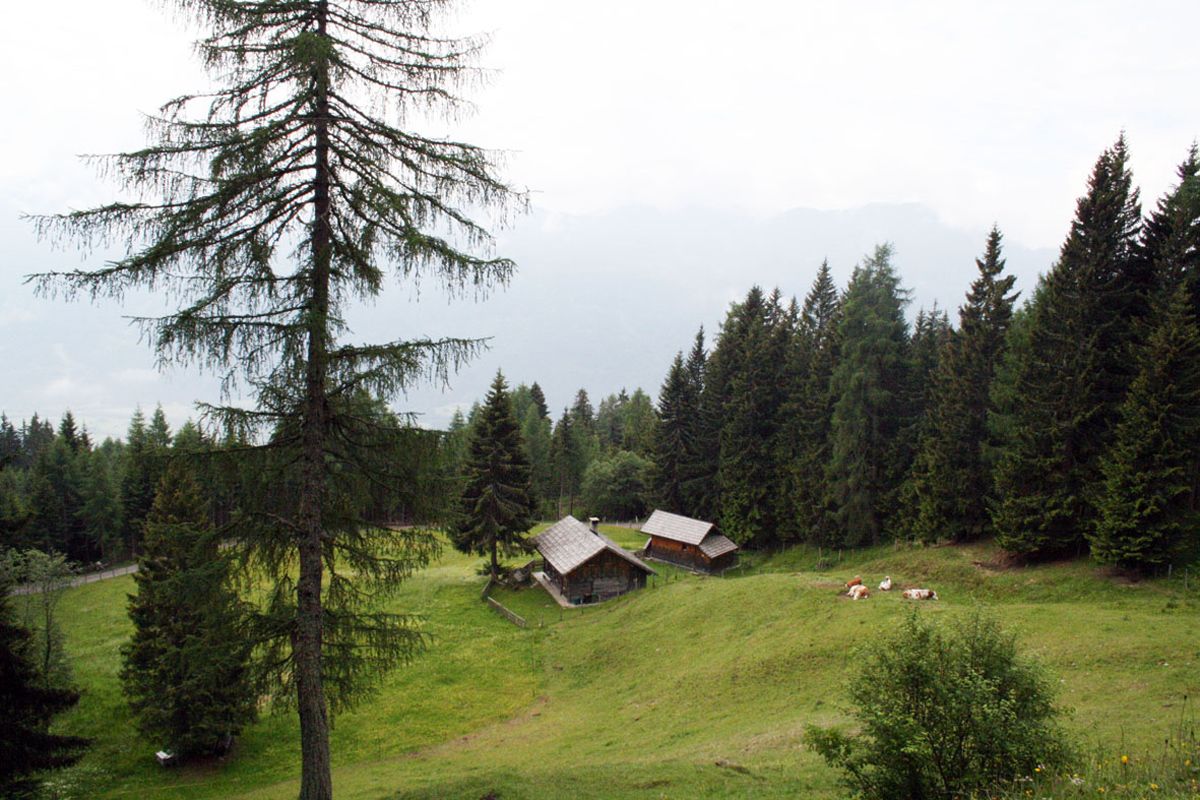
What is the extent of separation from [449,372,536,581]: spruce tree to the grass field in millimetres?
5801

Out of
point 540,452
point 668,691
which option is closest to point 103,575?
point 540,452

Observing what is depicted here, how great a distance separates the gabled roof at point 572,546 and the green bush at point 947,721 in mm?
30905

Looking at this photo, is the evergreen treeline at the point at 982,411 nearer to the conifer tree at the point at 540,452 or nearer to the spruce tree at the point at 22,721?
the spruce tree at the point at 22,721

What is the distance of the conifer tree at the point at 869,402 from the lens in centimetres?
4009

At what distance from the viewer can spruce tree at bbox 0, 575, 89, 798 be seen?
43.8ft

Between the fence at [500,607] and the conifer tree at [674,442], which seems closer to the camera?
A: the fence at [500,607]

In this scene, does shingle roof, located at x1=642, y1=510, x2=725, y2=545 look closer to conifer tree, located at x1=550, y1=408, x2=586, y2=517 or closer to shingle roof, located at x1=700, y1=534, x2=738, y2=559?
shingle roof, located at x1=700, y1=534, x2=738, y2=559

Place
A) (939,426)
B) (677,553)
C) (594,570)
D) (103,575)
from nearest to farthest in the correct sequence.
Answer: (939,426), (594,570), (677,553), (103,575)

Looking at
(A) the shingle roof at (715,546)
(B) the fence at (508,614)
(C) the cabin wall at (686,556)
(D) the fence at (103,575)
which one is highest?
(A) the shingle roof at (715,546)

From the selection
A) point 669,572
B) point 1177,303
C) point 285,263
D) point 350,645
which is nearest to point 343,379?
point 285,263

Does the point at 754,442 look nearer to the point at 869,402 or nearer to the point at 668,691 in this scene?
the point at 869,402

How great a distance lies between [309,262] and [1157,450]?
104ft

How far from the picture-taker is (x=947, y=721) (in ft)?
27.3

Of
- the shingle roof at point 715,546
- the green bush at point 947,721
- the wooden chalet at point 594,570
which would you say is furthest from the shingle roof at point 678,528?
the green bush at point 947,721
